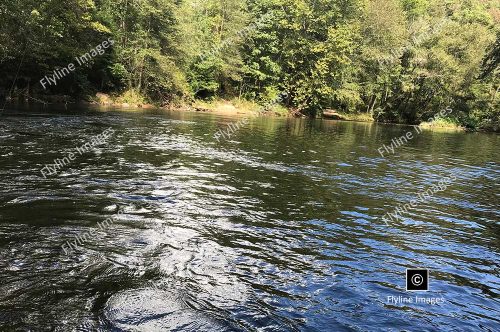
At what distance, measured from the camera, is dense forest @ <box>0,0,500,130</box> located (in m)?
46.8

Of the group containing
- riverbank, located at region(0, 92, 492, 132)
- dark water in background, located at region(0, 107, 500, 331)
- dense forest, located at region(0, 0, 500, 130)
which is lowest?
dark water in background, located at region(0, 107, 500, 331)

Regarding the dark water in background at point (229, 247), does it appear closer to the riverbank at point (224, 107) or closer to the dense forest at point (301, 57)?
the riverbank at point (224, 107)

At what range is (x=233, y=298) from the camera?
586 cm

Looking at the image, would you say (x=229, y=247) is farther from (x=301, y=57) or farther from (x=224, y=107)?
(x=301, y=57)

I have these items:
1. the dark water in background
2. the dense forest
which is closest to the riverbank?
the dense forest

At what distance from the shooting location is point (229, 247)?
773cm

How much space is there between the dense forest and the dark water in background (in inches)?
1330

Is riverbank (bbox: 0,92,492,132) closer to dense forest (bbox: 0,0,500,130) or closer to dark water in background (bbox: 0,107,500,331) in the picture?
dense forest (bbox: 0,0,500,130)

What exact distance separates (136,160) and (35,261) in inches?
357

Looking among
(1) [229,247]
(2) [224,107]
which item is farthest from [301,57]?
(1) [229,247]

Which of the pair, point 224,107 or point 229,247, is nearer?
point 229,247

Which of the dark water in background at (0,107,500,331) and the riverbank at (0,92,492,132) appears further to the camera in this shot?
the riverbank at (0,92,492,132)

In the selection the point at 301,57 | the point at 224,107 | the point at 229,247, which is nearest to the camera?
the point at 229,247

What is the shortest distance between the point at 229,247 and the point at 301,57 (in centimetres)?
5750
